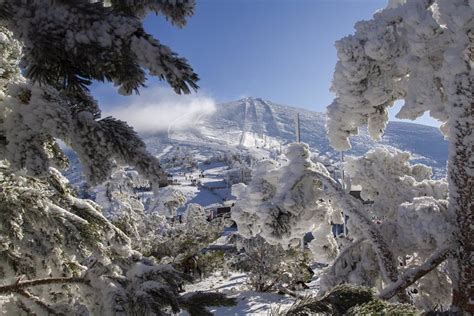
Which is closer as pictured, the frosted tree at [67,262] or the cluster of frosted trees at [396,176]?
the frosted tree at [67,262]

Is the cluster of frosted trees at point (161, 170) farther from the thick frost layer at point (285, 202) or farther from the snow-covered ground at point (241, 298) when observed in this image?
the snow-covered ground at point (241, 298)

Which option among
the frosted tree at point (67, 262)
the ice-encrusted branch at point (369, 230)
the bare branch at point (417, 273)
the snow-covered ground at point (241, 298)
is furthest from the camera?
the snow-covered ground at point (241, 298)

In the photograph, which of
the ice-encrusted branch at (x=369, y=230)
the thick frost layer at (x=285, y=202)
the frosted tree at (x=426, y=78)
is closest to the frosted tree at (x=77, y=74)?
the frosted tree at (x=426, y=78)

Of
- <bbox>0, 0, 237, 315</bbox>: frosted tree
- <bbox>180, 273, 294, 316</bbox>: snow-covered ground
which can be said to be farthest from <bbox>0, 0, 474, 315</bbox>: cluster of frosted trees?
<bbox>180, 273, 294, 316</bbox>: snow-covered ground

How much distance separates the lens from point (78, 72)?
1.33 meters

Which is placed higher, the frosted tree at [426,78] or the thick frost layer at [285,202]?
the frosted tree at [426,78]

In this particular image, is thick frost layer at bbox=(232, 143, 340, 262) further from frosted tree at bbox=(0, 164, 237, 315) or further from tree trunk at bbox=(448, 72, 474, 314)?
frosted tree at bbox=(0, 164, 237, 315)

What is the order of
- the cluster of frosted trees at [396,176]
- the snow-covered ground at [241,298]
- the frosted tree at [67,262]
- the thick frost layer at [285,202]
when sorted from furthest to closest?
the snow-covered ground at [241,298] < the thick frost layer at [285,202] < the cluster of frosted trees at [396,176] < the frosted tree at [67,262]

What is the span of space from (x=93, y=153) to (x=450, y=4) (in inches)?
165

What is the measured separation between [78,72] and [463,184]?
4402 mm

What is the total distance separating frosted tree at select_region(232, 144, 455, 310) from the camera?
4781 mm

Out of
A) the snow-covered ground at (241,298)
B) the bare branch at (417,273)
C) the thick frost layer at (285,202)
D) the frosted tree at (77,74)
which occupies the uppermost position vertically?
the frosted tree at (77,74)

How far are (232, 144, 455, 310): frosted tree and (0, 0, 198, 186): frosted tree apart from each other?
419 cm

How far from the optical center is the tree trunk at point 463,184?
165 inches
